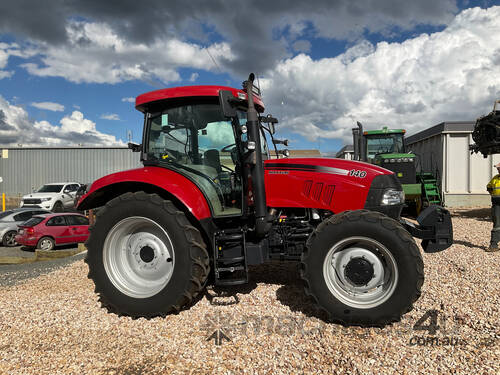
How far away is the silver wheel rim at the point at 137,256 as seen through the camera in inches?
151

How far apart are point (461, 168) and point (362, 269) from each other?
1282 centimetres

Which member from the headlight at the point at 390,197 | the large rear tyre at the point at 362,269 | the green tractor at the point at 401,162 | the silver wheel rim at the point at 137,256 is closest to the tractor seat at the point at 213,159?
the silver wheel rim at the point at 137,256

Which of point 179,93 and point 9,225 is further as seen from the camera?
point 9,225

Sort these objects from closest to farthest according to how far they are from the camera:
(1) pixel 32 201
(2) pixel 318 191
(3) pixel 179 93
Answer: (2) pixel 318 191 < (3) pixel 179 93 < (1) pixel 32 201

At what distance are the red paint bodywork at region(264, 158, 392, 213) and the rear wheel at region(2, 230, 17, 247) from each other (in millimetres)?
10716

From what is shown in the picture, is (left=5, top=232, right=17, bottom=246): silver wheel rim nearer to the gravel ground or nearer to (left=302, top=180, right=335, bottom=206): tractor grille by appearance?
A: the gravel ground

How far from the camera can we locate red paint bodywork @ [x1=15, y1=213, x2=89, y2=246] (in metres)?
10.3

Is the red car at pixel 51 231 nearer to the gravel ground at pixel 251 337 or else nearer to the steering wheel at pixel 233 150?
the gravel ground at pixel 251 337

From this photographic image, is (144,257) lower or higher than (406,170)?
lower

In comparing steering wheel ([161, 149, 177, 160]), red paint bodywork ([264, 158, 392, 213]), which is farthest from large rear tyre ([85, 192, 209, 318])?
red paint bodywork ([264, 158, 392, 213])

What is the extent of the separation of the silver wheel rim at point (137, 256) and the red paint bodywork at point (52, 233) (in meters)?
7.17

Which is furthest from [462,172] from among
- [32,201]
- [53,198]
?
[32,201]

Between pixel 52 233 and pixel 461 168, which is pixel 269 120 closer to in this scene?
pixel 52 233

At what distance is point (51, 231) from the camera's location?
1063 centimetres
